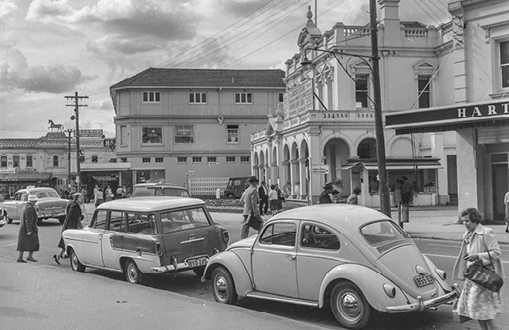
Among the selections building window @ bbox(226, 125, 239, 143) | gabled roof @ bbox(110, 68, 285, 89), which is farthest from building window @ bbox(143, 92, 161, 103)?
building window @ bbox(226, 125, 239, 143)

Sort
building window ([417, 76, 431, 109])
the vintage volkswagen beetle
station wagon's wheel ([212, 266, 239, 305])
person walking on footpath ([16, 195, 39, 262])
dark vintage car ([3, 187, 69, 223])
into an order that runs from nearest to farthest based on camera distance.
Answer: the vintage volkswagen beetle < station wagon's wheel ([212, 266, 239, 305]) < person walking on footpath ([16, 195, 39, 262]) < dark vintage car ([3, 187, 69, 223]) < building window ([417, 76, 431, 109])

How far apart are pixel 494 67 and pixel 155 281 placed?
15.1 meters

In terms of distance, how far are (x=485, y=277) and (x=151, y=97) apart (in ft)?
177

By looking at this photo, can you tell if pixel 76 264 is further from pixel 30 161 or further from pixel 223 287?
pixel 30 161

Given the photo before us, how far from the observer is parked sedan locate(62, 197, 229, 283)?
10445 mm

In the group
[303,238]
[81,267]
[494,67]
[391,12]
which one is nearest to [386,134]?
[391,12]

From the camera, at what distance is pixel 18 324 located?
24.0 ft

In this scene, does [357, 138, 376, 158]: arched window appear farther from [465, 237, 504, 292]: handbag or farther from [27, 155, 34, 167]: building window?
[27, 155, 34, 167]: building window

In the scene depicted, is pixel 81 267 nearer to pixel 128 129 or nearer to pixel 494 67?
pixel 494 67

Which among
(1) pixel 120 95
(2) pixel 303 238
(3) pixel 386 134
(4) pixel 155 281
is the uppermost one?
(1) pixel 120 95

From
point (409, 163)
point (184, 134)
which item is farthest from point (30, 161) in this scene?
point (409, 163)

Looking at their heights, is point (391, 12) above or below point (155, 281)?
above

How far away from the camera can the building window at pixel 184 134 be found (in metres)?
58.5

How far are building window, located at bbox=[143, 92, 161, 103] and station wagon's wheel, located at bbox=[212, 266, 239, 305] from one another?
165ft
